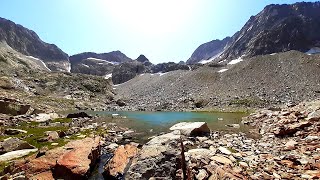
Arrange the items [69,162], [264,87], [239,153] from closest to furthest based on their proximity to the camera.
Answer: [69,162] → [239,153] → [264,87]

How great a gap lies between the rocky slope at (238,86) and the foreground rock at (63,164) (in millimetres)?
80466

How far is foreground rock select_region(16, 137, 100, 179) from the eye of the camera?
16.0 meters

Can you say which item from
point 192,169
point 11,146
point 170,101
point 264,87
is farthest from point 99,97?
point 192,169

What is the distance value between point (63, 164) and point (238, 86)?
109 m

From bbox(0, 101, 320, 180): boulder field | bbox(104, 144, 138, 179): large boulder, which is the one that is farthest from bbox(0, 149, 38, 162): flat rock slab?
bbox(104, 144, 138, 179): large boulder

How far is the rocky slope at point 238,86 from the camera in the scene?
97625 mm

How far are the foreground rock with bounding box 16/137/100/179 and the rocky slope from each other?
80.5 m

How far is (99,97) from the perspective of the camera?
149000mm

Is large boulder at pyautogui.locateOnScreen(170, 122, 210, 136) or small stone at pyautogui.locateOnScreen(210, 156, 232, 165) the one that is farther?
large boulder at pyautogui.locateOnScreen(170, 122, 210, 136)

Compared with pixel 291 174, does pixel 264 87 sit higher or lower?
higher

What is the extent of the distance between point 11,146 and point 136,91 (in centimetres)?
12822

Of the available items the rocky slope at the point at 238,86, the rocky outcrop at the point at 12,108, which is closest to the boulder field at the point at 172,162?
the rocky outcrop at the point at 12,108

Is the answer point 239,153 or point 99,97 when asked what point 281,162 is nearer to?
point 239,153

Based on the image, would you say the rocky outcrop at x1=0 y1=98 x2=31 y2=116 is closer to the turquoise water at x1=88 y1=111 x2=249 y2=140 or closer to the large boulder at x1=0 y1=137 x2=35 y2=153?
the turquoise water at x1=88 y1=111 x2=249 y2=140
